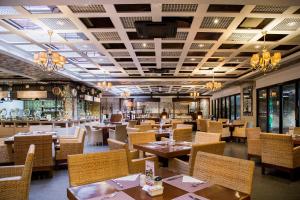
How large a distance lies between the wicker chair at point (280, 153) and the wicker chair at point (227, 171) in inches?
126

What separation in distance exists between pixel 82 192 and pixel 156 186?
547mm

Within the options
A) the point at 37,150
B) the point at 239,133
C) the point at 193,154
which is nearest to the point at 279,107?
the point at 239,133

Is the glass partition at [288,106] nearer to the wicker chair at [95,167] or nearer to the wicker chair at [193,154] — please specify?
the wicker chair at [193,154]

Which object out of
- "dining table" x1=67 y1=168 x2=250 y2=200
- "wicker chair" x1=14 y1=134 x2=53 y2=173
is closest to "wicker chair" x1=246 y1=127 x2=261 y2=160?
"dining table" x1=67 y1=168 x2=250 y2=200

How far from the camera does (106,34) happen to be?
5891mm

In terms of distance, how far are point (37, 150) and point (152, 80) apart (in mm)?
8662

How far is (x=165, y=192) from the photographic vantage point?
5.46ft

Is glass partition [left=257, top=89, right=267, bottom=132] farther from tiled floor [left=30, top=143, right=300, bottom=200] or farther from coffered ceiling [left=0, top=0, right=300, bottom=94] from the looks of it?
tiled floor [left=30, top=143, right=300, bottom=200]

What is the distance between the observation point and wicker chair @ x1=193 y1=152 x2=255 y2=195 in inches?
72.1

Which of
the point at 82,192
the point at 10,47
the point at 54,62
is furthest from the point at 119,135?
the point at 82,192

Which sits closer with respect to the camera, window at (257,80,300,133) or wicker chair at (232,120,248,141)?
window at (257,80,300,133)

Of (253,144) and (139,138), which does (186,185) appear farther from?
(253,144)

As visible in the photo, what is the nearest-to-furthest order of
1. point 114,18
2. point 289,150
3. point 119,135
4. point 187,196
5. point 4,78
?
point 187,196 → point 289,150 → point 114,18 → point 119,135 → point 4,78

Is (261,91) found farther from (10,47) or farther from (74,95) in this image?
(10,47)
